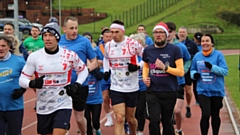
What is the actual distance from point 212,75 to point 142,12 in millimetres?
58084

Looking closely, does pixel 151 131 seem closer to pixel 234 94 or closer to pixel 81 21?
pixel 234 94

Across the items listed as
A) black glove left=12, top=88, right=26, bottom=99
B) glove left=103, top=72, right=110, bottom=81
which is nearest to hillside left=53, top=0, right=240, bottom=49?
glove left=103, top=72, right=110, bottom=81

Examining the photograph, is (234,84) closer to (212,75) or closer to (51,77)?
(212,75)

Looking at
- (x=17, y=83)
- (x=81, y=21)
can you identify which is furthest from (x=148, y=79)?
(x=81, y=21)

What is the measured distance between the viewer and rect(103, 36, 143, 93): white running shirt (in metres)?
8.67

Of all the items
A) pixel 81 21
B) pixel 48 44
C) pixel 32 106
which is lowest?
pixel 32 106

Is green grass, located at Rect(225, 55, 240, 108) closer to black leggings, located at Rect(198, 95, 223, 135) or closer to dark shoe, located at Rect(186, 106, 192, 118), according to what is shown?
dark shoe, located at Rect(186, 106, 192, 118)

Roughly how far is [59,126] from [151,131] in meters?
1.71

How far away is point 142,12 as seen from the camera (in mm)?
66312

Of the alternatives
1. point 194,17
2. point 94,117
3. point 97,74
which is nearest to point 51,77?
point 97,74

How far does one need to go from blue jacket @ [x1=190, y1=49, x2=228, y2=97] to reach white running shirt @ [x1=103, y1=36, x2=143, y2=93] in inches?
43.7

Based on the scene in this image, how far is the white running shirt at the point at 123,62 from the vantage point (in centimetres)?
867

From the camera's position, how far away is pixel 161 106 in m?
7.84

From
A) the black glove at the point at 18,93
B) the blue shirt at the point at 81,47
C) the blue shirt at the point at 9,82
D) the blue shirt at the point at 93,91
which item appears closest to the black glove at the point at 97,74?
the blue shirt at the point at 93,91
